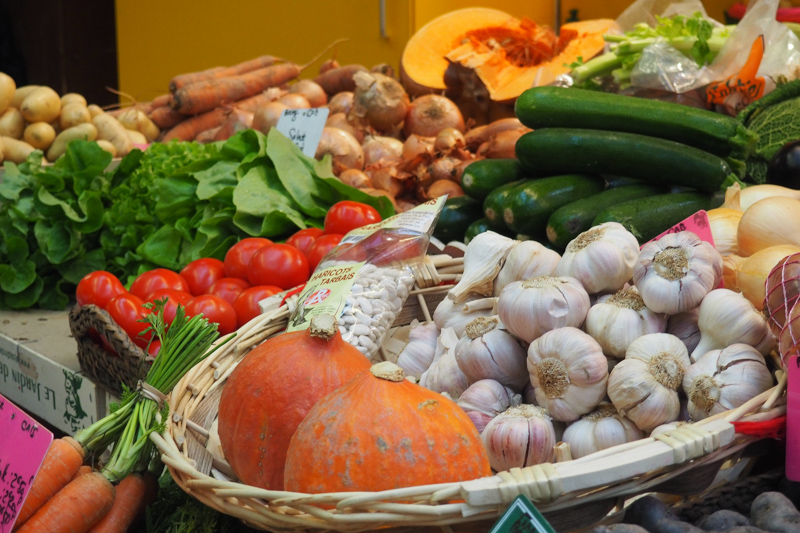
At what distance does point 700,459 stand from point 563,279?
12.9 inches

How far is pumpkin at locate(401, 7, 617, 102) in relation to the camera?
Answer: 9.72ft

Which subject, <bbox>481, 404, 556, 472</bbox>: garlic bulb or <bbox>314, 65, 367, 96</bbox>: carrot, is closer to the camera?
<bbox>481, 404, 556, 472</bbox>: garlic bulb

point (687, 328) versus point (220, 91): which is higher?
point (687, 328)

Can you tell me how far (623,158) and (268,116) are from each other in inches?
58.8

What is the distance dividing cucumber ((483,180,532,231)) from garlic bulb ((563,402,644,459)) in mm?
991

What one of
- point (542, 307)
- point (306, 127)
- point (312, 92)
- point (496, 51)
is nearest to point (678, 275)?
point (542, 307)

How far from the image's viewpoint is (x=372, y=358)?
136cm

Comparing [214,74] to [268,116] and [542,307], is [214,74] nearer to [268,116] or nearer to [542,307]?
[268,116]

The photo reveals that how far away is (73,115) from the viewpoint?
3211mm

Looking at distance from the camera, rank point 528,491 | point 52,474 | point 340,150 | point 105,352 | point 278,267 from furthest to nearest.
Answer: point 340,150 → point 278,267 → point 105,352 → point 52,474 → point 528,491

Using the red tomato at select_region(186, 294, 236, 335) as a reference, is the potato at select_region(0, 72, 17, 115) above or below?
below

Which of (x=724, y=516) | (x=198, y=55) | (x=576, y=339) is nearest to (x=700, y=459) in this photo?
(x=724, y=516)

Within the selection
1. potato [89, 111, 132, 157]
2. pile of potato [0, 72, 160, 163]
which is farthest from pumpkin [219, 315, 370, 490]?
potato [89, 111, 132, 157]

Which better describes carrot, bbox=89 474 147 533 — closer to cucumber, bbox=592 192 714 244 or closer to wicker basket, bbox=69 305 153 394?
wicker basket, bbox=69 305 153 394
